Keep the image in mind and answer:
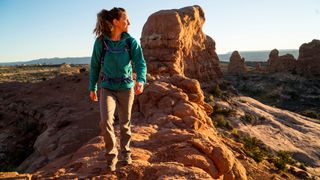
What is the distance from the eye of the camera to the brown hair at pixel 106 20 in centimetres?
535

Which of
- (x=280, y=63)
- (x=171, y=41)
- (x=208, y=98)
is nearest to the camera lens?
(x=171, y=41)

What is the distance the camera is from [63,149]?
31.8 ft

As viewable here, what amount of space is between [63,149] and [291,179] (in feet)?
30.4

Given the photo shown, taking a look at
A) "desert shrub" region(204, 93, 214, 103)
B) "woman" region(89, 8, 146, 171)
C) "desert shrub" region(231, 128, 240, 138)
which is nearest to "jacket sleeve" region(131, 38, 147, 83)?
"woman" region(89, 8, 146, 171)

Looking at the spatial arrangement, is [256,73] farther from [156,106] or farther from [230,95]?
[156,106]

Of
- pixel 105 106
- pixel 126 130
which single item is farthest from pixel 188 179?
pixel 105 106

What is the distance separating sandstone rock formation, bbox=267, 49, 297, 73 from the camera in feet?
177

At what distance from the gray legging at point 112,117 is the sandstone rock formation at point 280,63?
170ft

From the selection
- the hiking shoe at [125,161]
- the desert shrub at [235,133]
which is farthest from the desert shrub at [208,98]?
the hiking shoe at [125,161]

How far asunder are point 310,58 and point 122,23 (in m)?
51.1

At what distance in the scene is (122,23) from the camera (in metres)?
5.37

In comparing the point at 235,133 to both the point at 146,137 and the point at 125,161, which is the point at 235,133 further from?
the point at 125,161

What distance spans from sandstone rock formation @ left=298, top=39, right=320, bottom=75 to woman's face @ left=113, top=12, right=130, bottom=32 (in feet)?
161

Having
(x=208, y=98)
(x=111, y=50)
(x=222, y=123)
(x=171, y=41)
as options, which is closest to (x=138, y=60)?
(x=111, y=50)
